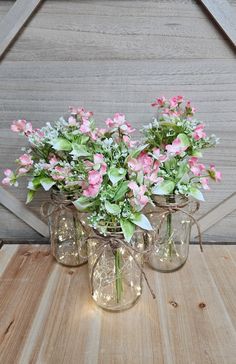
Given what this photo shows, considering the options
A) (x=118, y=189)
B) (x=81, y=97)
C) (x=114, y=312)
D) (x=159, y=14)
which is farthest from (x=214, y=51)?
(x=114, y=312)

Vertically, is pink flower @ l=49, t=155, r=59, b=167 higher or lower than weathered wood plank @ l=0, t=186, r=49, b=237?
higher

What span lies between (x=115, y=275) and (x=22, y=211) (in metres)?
0.38

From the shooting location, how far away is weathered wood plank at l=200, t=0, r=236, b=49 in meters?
0.77

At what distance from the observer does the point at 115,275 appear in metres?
0.69

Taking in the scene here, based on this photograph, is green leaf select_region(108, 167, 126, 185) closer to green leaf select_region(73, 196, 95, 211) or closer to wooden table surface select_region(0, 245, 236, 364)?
green leaf select_region(73, 196, 95, 211)

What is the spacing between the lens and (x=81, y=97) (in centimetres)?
85

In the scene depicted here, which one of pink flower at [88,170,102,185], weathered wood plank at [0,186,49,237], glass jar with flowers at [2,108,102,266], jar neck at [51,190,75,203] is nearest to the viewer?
pink flower at [88,170,102,185]

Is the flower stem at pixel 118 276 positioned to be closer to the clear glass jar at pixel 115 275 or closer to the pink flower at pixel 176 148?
the clear glass jar at pixel 115 275

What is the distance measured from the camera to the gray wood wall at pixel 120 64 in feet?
2.60

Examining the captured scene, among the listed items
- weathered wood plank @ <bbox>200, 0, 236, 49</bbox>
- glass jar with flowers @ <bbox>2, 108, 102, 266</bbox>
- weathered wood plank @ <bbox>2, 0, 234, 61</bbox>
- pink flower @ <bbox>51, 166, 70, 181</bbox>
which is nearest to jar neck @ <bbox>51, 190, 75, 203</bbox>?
glass jar with flowers @ <bbox>2, 108, 102, 266</bbox>

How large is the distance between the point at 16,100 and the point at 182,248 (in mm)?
589

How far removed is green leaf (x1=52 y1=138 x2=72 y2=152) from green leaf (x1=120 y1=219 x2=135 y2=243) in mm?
188

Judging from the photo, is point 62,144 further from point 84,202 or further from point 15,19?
point 15,19

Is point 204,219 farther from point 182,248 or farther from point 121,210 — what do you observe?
point 121,210
